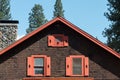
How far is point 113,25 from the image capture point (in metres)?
57.2

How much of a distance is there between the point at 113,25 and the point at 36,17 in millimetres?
41420

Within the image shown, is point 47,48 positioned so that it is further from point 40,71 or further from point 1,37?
point 1,37

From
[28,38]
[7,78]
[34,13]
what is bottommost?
[7,78]

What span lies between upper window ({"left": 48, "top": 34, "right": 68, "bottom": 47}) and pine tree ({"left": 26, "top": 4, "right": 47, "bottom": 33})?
200 feet

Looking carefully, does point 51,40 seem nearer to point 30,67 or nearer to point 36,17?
point 30,67

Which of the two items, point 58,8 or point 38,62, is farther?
point 58,8

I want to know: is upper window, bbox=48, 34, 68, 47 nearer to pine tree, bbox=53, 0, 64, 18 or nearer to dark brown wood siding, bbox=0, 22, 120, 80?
dark brown wood siding, bbox=0, 22, 120, 80

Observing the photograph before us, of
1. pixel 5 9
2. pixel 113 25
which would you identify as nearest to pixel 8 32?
pixel 113 25

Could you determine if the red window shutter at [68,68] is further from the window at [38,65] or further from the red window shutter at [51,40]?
the red window shutter at [51,40]

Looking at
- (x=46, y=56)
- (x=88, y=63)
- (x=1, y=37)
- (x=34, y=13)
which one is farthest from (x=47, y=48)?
(x=34, y=13)

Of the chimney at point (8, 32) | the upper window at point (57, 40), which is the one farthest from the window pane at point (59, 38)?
the chimney at point (8, 32)

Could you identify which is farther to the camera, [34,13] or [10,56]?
[34,13]

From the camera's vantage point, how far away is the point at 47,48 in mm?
34250

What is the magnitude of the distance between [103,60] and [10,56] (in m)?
6.27
